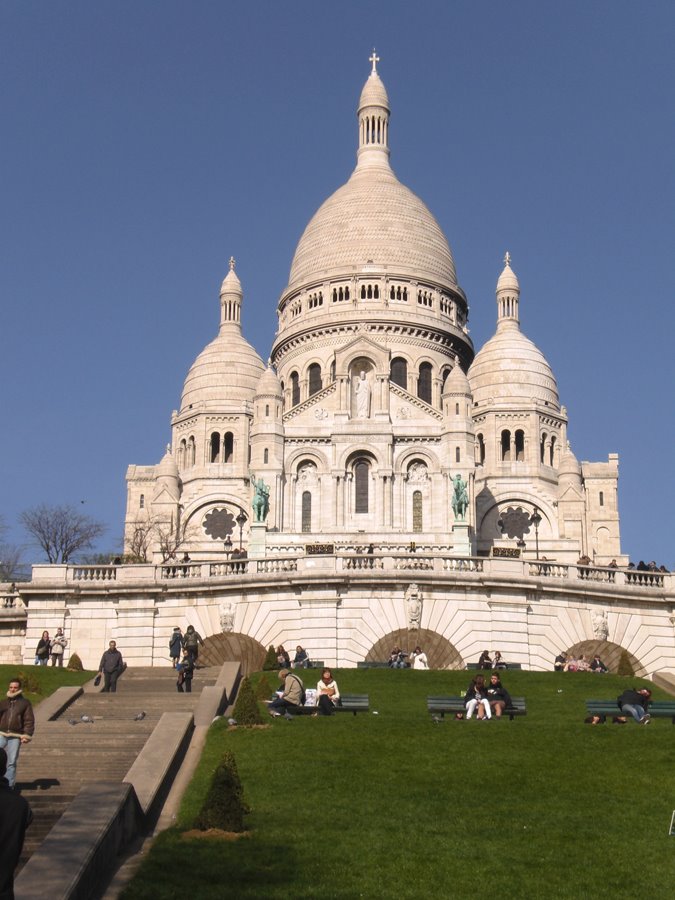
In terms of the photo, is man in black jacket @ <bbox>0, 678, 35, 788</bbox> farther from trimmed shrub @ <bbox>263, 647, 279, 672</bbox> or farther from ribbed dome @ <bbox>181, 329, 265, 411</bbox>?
ribbed dome @ <bbox>181, 329, 265, 411</bbox>

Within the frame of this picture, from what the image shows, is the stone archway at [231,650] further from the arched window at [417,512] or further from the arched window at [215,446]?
the arched window at [215,446]

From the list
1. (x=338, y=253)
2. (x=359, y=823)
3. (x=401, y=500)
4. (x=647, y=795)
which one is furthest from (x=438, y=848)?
(x=338, y=253)

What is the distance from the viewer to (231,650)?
141ft

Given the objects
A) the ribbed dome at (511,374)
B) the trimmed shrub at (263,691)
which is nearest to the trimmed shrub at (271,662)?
the trimmed shrub at (263,691)

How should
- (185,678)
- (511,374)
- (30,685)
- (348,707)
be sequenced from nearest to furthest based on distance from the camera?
(348,707) < (185,678) < (30,685) < (511,374)

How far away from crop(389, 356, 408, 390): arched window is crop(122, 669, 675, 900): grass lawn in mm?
72220

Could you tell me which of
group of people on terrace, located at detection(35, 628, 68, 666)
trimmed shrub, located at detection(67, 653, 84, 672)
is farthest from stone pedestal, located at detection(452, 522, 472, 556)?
trimmed shrub, located at detection(67, 653, 84, 672)

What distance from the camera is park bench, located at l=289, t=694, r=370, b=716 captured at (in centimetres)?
2852

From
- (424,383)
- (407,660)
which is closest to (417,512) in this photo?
(424,383)

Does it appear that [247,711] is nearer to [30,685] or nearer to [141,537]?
[30,685]

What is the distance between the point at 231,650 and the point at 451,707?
51.0ft

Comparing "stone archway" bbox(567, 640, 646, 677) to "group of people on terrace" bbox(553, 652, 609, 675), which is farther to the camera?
"stone archway" bbox(567, 640, 646, 677)

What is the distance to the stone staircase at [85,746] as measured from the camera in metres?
20.3

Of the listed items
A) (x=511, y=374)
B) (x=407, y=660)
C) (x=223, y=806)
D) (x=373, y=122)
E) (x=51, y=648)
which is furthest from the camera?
(x=373, y=122)
